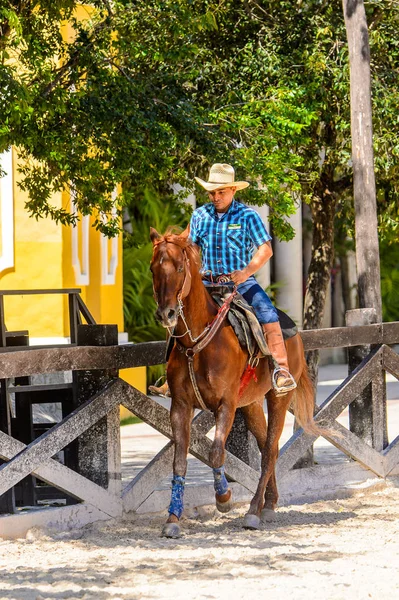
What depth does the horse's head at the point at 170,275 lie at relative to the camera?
7.46 m

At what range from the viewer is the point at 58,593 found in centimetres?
619


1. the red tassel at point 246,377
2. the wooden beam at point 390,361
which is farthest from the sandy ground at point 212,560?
the wooden beam at point 390,361

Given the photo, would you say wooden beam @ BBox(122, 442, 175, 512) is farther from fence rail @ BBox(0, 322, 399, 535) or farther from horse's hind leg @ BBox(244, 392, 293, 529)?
horse's hind leg @ BBox(244, 392, 293, 529)

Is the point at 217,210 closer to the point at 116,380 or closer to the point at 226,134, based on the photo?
the point at 116,380

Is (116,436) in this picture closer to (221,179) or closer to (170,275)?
(170,275)

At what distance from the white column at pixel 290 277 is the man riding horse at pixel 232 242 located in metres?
18.2

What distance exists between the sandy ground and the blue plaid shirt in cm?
184

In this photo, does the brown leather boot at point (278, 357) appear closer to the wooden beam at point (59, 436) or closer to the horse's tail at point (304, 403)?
the horse's tail at point (304, 403)

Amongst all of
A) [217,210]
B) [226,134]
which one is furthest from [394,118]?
[217,210]

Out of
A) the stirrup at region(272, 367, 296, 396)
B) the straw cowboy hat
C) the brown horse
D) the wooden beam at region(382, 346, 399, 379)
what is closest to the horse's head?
the brown horse

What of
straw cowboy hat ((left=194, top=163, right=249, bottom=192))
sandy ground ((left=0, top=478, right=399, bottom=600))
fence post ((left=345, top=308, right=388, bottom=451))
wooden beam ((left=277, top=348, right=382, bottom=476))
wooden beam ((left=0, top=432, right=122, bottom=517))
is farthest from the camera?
fence post ((left=345, top=308, right=388, bottom=451))

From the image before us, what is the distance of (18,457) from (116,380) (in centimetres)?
104

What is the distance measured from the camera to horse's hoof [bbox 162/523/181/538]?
26.1 feet

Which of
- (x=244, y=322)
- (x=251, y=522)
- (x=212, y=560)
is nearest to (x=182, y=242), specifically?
(x=244, y=322)
